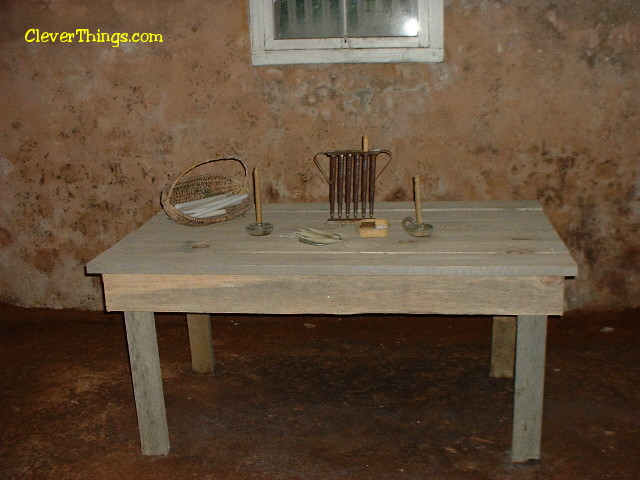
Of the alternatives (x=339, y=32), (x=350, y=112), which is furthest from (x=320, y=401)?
(x=339, y=32)

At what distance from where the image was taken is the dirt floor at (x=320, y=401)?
9.21ft

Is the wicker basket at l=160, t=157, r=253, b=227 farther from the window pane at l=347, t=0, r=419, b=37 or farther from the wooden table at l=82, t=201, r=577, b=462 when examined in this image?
the window pane at l=347, t=0, r=419, b=37

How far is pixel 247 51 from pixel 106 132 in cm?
97

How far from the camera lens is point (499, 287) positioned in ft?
8.00

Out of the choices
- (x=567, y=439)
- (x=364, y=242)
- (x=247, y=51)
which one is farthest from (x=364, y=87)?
(x=567, y=439)

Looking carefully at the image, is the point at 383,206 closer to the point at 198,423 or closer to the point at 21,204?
the point at 198,423

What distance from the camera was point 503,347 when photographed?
3373mm

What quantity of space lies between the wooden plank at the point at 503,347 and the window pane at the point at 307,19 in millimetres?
1805

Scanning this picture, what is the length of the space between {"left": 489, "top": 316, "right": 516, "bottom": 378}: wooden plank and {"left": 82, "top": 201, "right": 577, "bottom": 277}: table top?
541mm

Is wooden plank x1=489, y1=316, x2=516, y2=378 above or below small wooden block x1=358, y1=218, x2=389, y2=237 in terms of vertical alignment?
below

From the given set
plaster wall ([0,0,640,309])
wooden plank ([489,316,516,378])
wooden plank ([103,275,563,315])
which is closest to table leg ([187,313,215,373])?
wooden plank ([103,275,563,315])

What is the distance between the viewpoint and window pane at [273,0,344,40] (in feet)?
12.7

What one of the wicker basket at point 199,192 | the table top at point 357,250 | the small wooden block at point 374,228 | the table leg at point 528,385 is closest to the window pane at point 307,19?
the wicker basket at point 199,192

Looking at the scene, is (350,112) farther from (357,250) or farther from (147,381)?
(147,381)
